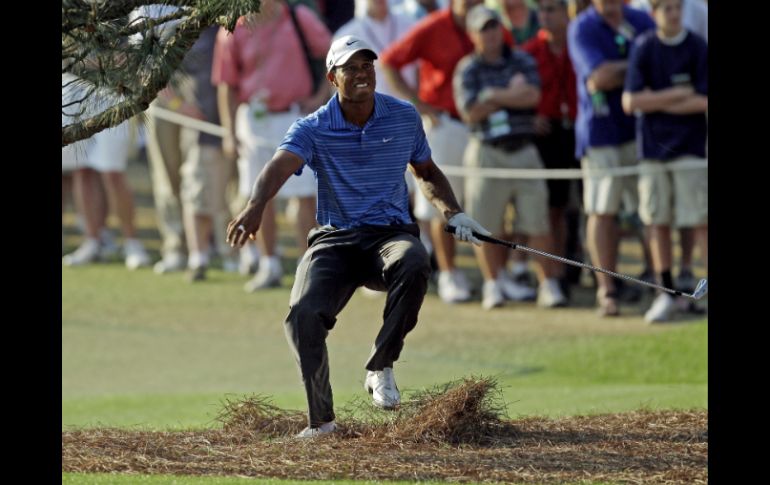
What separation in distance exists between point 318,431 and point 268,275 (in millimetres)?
7181

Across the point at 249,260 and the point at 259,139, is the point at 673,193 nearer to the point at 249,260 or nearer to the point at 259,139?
the point at 259,139

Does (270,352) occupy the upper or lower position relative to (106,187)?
lower

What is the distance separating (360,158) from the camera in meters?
7.63

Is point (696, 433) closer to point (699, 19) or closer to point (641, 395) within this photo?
point (641, 395)

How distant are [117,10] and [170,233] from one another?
887 centimetres

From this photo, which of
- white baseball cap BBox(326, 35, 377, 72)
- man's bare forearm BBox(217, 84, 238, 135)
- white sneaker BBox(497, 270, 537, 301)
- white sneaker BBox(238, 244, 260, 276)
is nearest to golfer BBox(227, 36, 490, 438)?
white baseball cap BBox(326, 35, 377, 72)

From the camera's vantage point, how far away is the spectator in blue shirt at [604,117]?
12.9 metres

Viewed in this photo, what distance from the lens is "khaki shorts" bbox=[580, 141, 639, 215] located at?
1309 cm

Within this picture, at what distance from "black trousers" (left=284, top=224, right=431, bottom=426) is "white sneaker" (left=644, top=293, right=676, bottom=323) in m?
5.27

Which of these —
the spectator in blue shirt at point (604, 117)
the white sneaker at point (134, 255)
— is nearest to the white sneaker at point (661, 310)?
the spectator in blue shirt at point (604, 117)

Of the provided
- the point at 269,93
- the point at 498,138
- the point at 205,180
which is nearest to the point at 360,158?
the point at 498,138

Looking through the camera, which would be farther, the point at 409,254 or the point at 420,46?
the point at 420,46

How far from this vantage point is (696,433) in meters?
7.80
